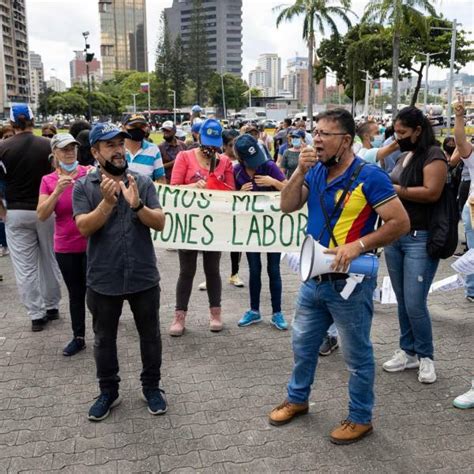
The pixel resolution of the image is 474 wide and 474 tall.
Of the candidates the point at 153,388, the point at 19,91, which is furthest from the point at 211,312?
the point at 19,91

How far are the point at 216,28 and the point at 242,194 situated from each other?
600 ft

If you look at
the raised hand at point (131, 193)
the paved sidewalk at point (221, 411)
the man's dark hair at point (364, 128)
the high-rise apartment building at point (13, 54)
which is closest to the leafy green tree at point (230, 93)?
the high-rise apartment building at point (13, 54)

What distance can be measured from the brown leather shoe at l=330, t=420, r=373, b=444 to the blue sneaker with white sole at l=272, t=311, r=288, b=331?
1.85 m

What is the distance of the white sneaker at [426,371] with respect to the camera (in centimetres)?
419

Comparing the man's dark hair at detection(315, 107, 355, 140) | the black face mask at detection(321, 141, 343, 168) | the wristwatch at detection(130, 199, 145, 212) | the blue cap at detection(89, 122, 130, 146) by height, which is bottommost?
the wristwatch at detection(130, 199, 145, 212)

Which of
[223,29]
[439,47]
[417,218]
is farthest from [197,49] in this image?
[223,29]

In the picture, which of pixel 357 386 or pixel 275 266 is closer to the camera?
pixel 357 386

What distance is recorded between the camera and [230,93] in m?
111

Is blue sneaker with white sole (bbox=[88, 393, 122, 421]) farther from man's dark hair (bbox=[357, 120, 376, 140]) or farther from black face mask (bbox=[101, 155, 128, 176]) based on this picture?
man's dark hair (bbox=[357, 120, 376, 140])

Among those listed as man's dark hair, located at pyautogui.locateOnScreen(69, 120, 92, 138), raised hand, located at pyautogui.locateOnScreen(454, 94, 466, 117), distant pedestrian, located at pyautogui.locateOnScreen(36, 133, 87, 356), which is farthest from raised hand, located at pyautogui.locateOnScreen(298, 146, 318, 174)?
man's dark hair, located at pyautogui.locateOnScreen(69, 120, 92, 138)

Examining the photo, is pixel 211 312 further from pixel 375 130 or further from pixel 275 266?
pixel 375 130

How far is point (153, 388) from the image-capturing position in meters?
3.87

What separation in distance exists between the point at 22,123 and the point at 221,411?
3535 millimetres

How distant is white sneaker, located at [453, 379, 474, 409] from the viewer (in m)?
3.83
